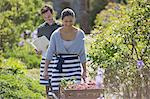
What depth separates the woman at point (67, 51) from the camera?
724 cm

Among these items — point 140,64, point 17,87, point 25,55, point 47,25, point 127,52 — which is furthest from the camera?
point 25,55

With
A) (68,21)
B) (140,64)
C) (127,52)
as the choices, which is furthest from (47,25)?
(140,64)

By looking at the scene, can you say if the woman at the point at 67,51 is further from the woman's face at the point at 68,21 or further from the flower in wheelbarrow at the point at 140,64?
the flower in wheelbarrow at the point at 140,64

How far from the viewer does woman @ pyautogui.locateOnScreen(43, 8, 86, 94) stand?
724 centimetres

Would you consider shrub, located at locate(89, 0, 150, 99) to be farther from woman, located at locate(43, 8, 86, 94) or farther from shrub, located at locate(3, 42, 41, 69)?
shrub, located at locate(3, 42, 41, 69)

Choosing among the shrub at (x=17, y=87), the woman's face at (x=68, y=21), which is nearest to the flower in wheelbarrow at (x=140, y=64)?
the woman's face at (x=68, y=21)

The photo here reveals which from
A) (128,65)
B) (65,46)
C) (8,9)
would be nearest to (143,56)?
(128,65)

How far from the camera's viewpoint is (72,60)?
7.46 meters

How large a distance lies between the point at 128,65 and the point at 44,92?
285cm

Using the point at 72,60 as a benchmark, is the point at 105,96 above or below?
below

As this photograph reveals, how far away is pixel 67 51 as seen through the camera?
290 inches

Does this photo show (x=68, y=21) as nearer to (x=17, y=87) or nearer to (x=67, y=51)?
(x=67, y=51)

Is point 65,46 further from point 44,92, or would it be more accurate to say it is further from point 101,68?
point 44,92

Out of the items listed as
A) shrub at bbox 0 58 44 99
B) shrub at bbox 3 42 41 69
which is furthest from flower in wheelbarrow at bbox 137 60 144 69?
shrub at bbox 3 42 41 69
